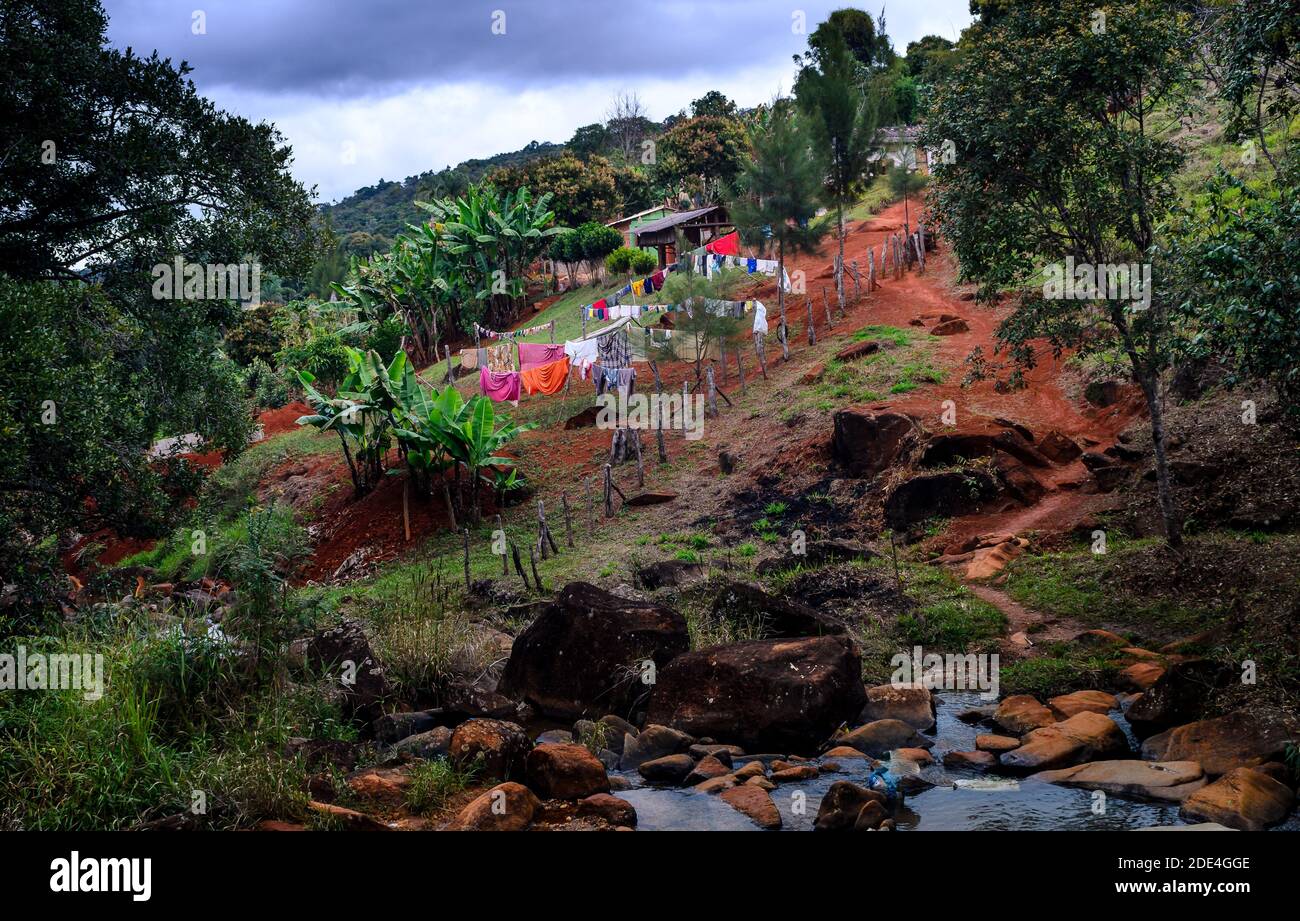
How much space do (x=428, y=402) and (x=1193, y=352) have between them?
1787 cm

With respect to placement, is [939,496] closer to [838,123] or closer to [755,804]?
[755,804]

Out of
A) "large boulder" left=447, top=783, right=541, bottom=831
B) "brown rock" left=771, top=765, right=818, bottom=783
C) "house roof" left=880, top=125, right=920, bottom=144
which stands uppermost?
"house roof" left=880, top=125, right=920, bottom=144

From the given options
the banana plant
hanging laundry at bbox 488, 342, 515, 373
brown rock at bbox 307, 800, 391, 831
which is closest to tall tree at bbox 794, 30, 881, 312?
hanging laundry at bbox 488, 342, 515, 373

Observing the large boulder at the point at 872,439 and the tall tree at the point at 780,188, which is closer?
the large boulder at the point at 872,439

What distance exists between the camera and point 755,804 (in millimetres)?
9773

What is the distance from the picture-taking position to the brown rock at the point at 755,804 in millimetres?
9438

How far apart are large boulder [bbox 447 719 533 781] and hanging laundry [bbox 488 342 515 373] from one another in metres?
25.7

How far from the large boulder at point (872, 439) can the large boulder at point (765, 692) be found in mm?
10238

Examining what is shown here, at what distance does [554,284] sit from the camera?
55.3 m

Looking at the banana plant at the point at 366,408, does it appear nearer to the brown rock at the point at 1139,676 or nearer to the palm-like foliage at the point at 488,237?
the palm-like foliage at the point at 488,237

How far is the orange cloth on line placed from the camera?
1359 inches

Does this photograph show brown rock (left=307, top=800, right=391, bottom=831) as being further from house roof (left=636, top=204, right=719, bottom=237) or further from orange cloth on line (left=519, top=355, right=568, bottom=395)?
house roof (left=636, top=204, right=719, bottom=237)

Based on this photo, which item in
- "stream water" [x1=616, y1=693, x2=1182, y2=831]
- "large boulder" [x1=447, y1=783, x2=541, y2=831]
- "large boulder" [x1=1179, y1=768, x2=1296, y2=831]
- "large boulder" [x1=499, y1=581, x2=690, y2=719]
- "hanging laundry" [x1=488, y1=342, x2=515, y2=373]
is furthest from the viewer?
"hanging laundry" [x1=488, y1=342, x2=515, y2=373]

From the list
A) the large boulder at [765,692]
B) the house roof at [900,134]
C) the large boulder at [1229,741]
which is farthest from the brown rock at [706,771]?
the house roof at [900,134]
